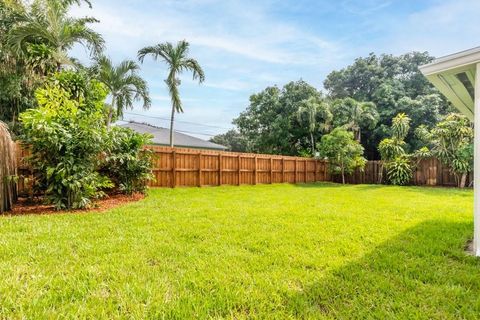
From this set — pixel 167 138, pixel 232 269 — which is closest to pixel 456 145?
pixel 232 269

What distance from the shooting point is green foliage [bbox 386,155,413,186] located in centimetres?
1523

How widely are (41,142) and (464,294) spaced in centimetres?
677

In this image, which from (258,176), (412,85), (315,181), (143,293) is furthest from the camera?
(412,85)

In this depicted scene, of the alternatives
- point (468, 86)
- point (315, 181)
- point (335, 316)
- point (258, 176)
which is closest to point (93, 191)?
point (335, 316)

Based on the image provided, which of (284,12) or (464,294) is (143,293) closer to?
(464,294)

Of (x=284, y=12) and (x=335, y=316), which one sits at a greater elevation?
(x=284, y=12)

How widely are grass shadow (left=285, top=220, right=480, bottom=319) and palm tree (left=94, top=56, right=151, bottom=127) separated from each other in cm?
1105

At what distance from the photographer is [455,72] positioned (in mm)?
3627

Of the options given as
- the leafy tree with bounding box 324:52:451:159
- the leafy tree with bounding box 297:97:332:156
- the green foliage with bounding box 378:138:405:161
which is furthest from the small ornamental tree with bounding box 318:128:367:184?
the leafy tree with bounding box 324:52:451:159

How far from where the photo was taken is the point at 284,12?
765cm

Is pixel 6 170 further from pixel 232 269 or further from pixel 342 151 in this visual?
pixel 342 151

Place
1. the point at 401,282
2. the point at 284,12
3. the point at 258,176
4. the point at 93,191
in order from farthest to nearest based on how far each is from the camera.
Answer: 1. the point at 258,176
2. the point at 284,12
3. the point at 93,191
4. the point at 401,282

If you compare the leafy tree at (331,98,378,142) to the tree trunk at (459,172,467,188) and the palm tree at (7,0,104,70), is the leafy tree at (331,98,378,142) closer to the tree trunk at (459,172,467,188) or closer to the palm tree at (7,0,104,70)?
the tree trunk at (459,172,467,188)

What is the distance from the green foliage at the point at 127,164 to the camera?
7520 millimetres
